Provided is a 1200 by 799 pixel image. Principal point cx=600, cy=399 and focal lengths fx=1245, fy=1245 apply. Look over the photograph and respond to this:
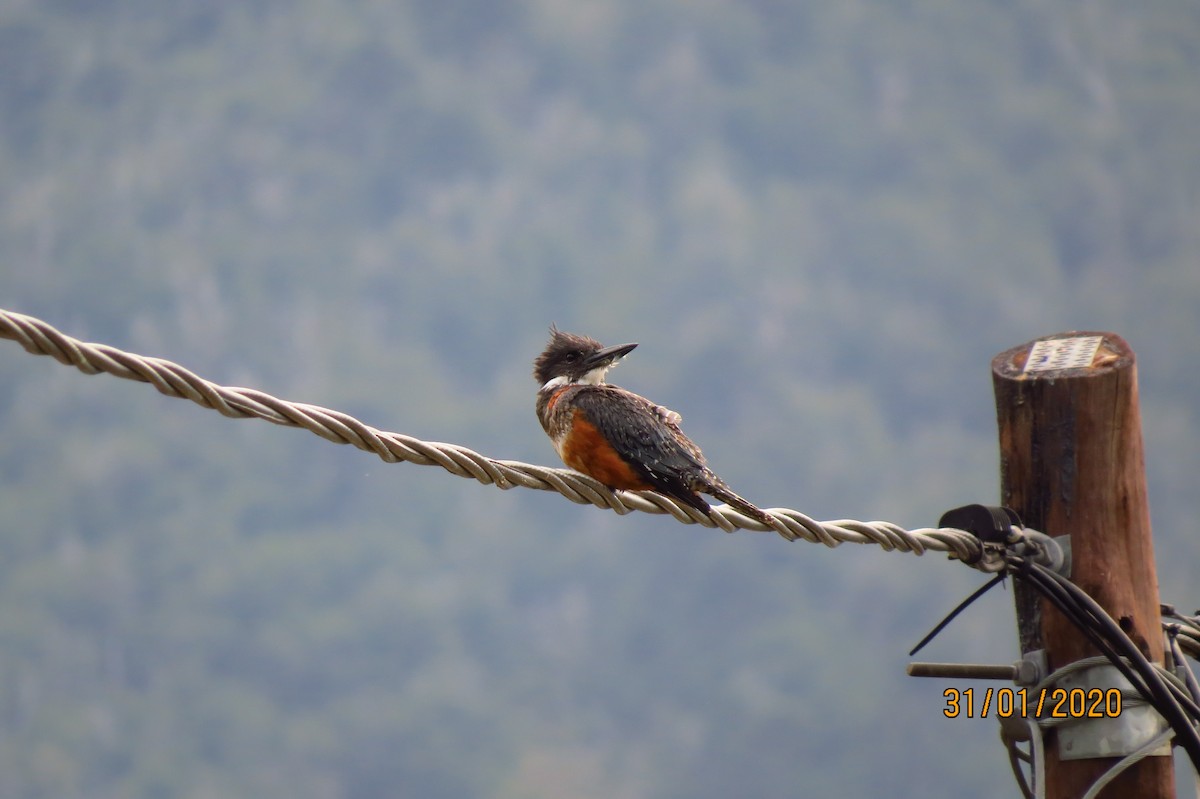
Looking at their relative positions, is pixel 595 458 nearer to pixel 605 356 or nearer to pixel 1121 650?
pixel 605 356

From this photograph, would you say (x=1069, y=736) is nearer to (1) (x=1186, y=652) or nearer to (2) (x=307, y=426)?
(1) (x=1186, y=652)

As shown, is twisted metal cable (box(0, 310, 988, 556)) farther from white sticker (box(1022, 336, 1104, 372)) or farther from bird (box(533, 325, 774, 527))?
white sticker (box(1022, 336, 1104, 372))

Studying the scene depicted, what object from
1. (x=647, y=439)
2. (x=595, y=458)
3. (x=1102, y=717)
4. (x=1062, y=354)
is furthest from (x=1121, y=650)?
(x=595, y=458)

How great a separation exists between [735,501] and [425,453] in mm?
1368

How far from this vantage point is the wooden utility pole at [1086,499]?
4109 millimetres

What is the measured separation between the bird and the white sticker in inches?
45.3

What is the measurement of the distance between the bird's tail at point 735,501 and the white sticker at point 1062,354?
3.64 ft

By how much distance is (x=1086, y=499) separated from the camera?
4172 millimetres


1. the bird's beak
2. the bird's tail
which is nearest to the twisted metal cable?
the bird's tail

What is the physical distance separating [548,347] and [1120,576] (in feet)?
9.48

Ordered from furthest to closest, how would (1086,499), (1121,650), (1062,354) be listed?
(1062,354) → (1086,499) → (1121,650)

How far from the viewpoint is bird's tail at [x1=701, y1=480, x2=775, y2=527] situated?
13.3ft

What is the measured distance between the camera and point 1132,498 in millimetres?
4199

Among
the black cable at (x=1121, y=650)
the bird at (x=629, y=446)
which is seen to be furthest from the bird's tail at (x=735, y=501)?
the black cable at (x=1121, y=650)
